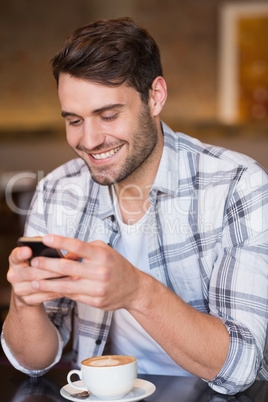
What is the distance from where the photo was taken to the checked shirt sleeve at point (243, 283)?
1124 millimetres

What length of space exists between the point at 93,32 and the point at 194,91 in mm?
3461

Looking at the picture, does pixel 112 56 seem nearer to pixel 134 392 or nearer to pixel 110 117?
pixel 110 117

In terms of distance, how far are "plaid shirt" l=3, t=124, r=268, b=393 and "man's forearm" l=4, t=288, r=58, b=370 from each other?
0.15 feet

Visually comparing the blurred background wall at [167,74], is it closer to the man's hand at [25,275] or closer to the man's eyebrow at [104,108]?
the man's eyebrow at [104,108]

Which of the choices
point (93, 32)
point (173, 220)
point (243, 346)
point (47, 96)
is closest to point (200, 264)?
point (173, 220)

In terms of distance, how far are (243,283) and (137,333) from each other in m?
0.36

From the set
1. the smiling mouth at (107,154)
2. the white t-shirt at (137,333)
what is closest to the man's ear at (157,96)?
the smiling mouth at (107,154)

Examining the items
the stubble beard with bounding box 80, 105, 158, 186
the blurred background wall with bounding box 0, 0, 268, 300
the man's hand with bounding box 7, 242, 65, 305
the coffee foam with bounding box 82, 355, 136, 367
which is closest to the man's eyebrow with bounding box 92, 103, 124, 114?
the stubble beard with bounding box 80, 105, 158, 186

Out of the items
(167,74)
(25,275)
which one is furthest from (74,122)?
(167,74)

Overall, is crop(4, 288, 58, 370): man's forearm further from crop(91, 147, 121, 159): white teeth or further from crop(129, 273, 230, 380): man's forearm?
crop(91, 147, 121, 159): white teeth

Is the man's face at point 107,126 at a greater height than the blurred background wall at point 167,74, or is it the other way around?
the blurred background wall at point 167,74

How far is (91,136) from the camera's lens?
4.45ft

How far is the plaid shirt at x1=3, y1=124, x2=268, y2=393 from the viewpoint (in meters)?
1.21

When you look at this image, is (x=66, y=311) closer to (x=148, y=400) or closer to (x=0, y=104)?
(x=148, y=400)
